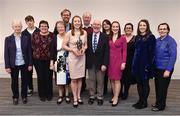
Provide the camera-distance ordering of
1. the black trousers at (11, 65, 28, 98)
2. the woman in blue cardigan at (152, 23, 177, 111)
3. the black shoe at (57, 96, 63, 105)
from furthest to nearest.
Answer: the black shoe at (57, 96, 63, 105)
the black trousers at (11, 65, 28, 98)
the woman in blue cardigan at (152, 23, 177, 111)

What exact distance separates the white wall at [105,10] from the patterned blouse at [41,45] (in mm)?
2555

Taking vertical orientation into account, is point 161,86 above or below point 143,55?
below

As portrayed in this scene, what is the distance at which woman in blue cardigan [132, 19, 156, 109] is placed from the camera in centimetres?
482

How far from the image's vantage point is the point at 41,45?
5.31 metres

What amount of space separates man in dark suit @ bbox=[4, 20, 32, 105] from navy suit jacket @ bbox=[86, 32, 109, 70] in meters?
0.98

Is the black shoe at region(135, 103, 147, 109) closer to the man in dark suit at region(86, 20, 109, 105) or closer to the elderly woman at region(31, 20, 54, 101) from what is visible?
the man in dark suit at region(86, 20, 109, 105)

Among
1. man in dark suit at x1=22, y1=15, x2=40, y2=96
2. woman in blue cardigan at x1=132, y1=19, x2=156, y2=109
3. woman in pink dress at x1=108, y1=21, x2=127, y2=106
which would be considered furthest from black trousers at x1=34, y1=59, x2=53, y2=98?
woman in blue cardigan at x1=132, y1=19, x2=156, y2=109

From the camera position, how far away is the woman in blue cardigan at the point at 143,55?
15.8 feet

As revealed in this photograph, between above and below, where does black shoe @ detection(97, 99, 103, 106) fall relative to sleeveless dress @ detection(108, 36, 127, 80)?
below

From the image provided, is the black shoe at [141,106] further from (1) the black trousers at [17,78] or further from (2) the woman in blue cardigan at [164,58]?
(1) the black trousers at [17,78]

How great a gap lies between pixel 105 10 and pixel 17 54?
3.22 m

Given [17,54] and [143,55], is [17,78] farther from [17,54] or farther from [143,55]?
[143,55]

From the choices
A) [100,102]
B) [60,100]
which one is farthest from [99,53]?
[60,100]

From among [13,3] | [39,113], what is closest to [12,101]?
[39,113]
